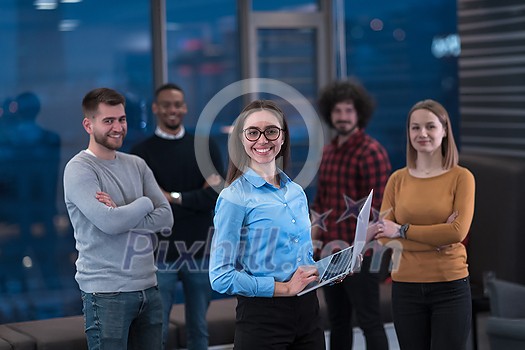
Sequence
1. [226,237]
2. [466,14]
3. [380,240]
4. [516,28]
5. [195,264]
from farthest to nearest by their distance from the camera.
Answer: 1. [466,14]
2. [516,28]
3. [195,264]
4. [380,240]
5. [226,237]

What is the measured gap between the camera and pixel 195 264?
5035 millimetres

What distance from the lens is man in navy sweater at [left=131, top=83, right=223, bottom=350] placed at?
16.6 ft

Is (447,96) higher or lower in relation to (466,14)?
lower

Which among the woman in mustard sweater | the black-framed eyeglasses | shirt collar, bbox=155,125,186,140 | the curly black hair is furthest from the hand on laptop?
the curly black hair

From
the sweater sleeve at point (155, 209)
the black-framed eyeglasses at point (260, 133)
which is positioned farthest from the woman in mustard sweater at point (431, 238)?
the black-framed eyeglasses at point (260, 133)

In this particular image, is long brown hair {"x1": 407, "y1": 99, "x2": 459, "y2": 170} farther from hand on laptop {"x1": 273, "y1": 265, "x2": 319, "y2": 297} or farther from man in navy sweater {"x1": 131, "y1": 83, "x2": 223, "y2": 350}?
hand on laptop {"x1": 273, "y1": 265, "x2": 319, "y2": 297}

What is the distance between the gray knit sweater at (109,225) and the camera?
3982mm

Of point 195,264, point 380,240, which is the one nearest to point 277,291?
point 380,240

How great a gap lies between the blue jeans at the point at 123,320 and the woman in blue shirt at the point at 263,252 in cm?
89

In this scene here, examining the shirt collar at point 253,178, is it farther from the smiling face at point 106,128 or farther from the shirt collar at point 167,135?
Result: the shirt collar at point 167,135

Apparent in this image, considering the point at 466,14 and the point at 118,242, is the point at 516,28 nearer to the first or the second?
the point at 466,14

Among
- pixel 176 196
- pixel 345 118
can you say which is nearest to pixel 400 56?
pixel 345 118

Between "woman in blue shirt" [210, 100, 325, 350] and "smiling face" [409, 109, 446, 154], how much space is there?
127 centimetres

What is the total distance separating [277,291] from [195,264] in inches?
74.0
